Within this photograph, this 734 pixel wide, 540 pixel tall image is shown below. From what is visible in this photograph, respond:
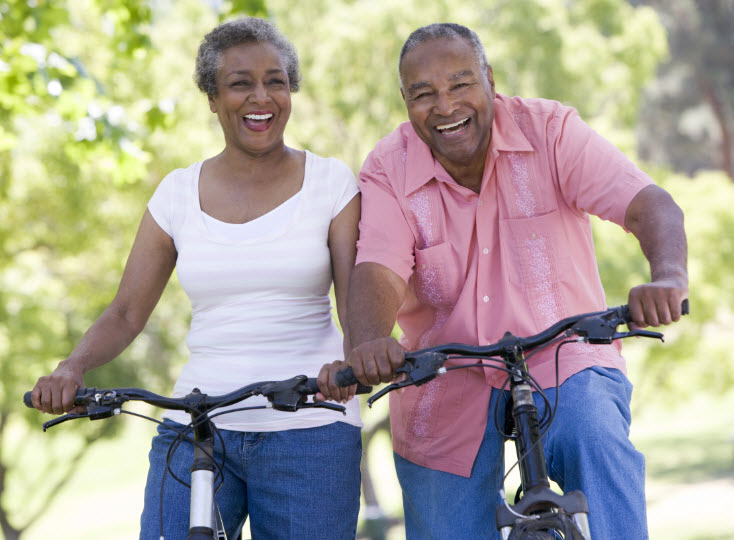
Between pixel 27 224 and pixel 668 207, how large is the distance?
839 cm

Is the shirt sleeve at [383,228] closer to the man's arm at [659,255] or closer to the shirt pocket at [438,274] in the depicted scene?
the shirt pocket at [438,274]

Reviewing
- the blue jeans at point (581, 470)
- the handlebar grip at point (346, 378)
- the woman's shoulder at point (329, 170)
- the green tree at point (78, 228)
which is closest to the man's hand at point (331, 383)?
the handlebar grip at point (346, 378)

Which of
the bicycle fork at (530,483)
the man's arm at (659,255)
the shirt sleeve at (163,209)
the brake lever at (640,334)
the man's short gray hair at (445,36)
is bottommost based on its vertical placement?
the bicycle fork at (530,483)

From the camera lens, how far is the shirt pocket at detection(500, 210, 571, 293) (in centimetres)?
315

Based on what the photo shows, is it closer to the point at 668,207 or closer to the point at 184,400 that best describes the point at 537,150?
the point at 668,207

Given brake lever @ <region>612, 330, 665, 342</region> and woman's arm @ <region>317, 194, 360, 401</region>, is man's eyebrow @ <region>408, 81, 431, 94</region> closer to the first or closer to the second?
woman's arm @ <region>317, 194, 360, 401</region>

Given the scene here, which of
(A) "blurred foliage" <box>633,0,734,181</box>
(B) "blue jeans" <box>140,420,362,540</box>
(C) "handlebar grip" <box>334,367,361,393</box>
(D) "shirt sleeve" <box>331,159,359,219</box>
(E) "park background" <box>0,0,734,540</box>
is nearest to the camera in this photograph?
(C) "handlebar grip" <box>334,367,361,393</box>

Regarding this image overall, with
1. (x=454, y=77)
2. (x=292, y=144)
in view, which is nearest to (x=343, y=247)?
(x=454, y=77)

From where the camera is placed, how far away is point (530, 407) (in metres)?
2.58

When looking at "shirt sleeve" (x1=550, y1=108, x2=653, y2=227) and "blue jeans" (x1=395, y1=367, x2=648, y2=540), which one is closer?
"blue jeans" (x1=395, y1=367, x2=648, y2=540)

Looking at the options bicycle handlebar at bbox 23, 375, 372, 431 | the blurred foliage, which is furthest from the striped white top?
the blurred foliage

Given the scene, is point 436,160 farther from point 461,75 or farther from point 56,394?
point 56,394

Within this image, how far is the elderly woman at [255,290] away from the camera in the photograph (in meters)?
3.06

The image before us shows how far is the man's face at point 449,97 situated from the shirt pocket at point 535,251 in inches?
11.2
